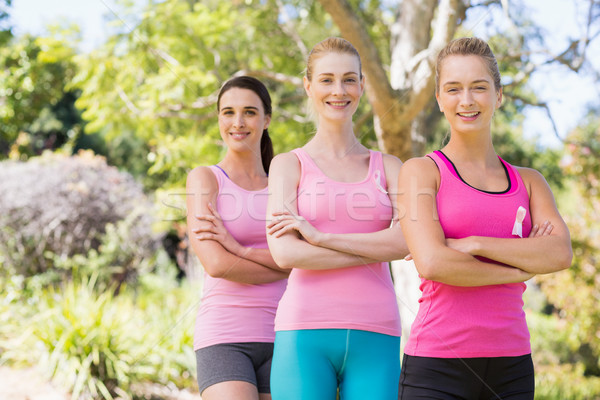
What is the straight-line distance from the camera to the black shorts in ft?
5.76

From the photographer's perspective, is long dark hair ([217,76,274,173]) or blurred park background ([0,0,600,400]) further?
blurred park background ([0,0,600,400])

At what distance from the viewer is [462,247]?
1824mm

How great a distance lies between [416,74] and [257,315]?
3.68m

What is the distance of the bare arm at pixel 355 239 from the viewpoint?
2039mm

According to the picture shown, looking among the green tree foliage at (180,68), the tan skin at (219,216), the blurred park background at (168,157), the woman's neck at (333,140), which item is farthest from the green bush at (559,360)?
the woman's neck at (333,140)

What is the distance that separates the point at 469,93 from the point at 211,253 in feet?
4.17

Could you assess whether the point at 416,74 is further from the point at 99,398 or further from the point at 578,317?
the point at 578,317

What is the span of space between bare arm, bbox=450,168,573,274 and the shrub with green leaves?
7769 millimetres

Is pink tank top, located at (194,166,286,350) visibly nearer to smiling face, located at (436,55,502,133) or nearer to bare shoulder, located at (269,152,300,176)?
→ bare shoulder, located at (269,152,300,176)

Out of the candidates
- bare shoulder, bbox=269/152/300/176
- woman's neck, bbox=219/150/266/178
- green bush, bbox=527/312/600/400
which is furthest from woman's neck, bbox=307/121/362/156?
green bush, bbox=527/312/600/400

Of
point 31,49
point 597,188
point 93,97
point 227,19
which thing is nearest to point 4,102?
point 31,49

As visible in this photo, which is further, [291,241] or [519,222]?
[291,241]

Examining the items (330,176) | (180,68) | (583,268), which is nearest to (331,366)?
(330,176)

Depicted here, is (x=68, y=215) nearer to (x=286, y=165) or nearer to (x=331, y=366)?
(x=286, y=165)
